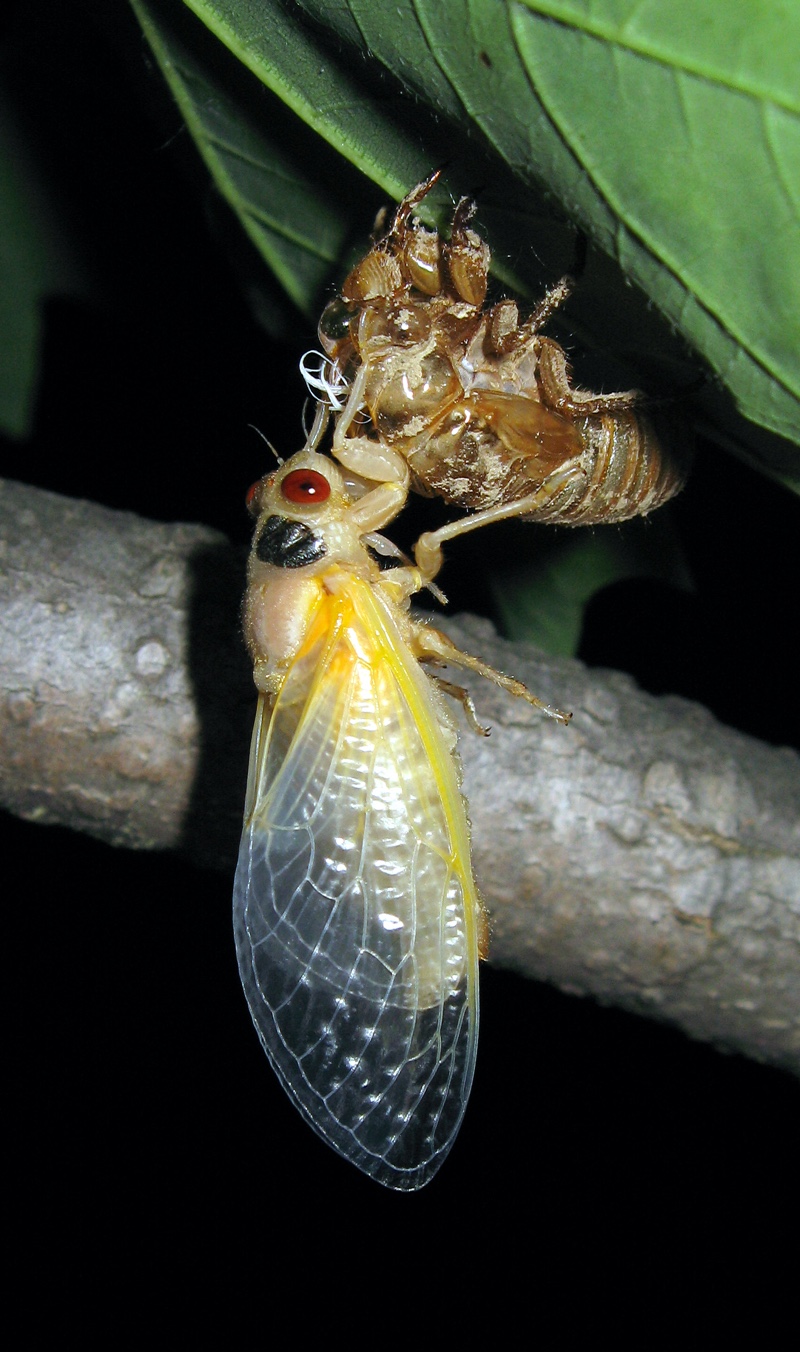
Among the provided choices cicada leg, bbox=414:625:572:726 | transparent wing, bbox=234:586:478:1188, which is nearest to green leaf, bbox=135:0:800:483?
cicada leg, bbox=414:625:572:726

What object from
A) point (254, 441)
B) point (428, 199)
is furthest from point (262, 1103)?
point (428, 199)

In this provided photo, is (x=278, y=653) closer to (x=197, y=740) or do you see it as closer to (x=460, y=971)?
(x=197, y=740)

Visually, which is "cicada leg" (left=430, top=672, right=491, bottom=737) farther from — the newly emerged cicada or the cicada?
the newly emerged cicada

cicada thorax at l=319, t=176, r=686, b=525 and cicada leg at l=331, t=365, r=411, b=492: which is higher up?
cicada thorax at l=319, t=176, r=686, b=525

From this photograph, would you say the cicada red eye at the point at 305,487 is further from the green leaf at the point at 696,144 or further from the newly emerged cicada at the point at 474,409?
the green leaf at the point at 696,144

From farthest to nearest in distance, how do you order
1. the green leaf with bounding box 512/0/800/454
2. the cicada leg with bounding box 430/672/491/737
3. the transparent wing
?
the cicada leg with bounding box 430/672/491/737 → the transparent wing → the green leaf with bounding box 512/0/800/454

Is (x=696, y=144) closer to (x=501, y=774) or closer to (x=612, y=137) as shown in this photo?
(x=612, y=137)

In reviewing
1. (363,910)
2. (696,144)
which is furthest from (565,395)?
(363,910)
